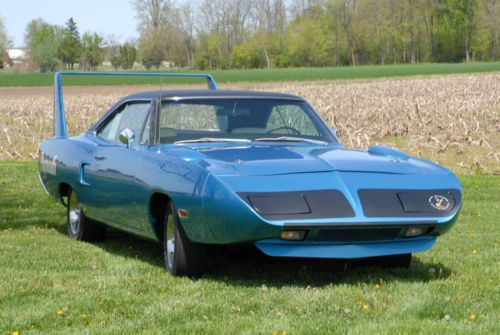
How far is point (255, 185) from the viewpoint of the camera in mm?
5977

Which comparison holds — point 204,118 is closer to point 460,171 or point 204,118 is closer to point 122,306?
point 122,306

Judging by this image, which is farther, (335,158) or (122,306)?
(335,158)

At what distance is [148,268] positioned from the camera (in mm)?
7059

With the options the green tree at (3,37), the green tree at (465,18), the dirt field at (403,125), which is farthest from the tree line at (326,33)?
the dirt field at (403,125)

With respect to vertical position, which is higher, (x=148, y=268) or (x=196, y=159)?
(x=196, y=159)

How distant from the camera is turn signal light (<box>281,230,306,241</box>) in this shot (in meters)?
5.98

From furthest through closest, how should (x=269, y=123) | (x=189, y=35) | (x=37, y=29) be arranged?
(x=37, y=29) → (x=189, y=35) → (x=269, y=123)

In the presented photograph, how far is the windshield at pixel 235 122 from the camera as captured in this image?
7.46 m

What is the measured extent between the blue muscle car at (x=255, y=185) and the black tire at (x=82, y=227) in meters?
0.36

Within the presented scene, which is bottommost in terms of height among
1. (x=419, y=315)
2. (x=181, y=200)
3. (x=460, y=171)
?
(x=460, y=171)

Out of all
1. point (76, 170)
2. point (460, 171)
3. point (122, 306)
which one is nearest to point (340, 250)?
point (122, 306)

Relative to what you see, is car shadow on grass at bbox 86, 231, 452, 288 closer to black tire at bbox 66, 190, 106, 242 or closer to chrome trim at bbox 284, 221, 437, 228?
chrome trim at bbox 284, 221, 437, 228

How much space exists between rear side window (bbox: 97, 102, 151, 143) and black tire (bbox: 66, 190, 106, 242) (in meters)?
0.70

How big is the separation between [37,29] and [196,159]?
178501 millimetres
